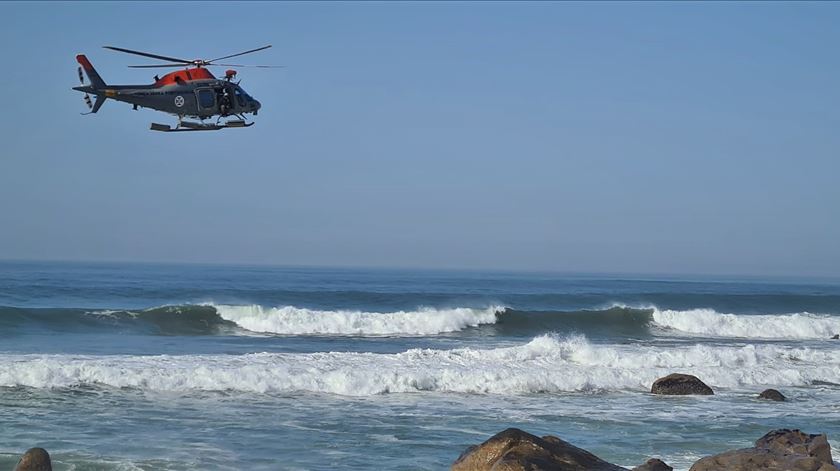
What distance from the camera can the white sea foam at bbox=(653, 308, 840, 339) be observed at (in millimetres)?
36469

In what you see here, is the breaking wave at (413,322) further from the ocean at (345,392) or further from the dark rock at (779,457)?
the dark rock at (779,457)

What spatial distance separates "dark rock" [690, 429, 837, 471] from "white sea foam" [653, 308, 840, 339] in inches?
1074

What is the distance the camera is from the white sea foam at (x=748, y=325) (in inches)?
1436

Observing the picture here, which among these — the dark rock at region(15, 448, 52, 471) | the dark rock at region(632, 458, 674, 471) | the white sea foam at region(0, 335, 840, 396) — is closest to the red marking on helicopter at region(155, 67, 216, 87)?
the white sea foam at region(0, 335, 840, 396)

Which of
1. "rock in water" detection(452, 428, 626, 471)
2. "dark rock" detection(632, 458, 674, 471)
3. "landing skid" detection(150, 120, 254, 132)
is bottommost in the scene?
"dark rock" detection(632, 458, 674, 471)

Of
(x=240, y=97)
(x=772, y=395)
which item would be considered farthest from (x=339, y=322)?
(x=772, y=395)

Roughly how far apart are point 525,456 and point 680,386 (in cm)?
1036

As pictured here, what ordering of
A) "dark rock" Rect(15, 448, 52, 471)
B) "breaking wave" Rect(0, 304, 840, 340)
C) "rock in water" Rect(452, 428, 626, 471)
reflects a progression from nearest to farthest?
"rock in water" Rect(452, 428, 626, 471), "dark rock" Rect(15, 448, 52, 471), "breaking wave" Rect(0, 304, 840, 340)

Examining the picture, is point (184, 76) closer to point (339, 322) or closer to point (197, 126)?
point (197, 126)

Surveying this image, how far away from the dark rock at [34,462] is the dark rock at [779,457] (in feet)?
24.3

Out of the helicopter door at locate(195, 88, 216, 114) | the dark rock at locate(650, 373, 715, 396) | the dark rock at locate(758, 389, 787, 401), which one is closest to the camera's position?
the dark rock at locate(758, 389, 787, 401)

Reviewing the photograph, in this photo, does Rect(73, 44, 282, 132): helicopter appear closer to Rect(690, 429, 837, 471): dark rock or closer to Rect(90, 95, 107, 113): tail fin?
Rect(90, 95, 107, 113): tail fin

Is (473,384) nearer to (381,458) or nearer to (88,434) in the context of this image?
(381,458)

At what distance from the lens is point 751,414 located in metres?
15.9
